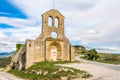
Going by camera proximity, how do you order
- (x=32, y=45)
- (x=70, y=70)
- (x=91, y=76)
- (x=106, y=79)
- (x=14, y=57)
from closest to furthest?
(x=106, y=79)
(x=91, y=76)
(x=70, y=70)
(x=32, y=45)
(x=14, y=57)

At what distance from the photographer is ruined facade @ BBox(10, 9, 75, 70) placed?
136ft

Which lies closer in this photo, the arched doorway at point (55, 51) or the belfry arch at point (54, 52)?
the belfry arch at point (54, 52)

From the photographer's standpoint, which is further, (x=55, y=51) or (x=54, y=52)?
(x=55, y=51)

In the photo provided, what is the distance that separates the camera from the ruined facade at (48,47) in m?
41.5

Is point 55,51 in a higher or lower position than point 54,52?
higher

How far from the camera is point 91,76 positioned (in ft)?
86.3

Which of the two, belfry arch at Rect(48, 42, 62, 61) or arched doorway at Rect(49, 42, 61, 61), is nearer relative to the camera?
belfry arch at Rect(48, 42, 62, 61)

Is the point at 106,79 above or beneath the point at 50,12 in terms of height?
beneath

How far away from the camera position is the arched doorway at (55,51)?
4459cm

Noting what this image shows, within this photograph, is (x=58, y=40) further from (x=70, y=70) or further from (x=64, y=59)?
(x=70, y=70)

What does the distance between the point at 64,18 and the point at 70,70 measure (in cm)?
1858

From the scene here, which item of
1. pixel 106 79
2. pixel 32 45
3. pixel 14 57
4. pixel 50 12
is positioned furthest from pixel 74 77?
pixel 14 57

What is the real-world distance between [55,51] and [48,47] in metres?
2.02

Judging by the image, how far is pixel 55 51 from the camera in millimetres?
45094
